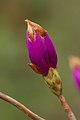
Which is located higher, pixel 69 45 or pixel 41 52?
pixel 41 52

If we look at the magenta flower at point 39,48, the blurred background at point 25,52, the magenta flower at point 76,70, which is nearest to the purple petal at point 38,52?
the magenta flower at point 39,48

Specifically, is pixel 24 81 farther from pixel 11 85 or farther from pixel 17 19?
pixel 17 19

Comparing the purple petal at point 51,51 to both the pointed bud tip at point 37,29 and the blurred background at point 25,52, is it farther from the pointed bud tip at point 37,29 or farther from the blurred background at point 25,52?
the blurred background at point 25,52

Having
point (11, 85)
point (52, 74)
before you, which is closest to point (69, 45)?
point (11, 85)

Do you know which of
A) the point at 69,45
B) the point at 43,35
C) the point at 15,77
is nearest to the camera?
the point at 43,35

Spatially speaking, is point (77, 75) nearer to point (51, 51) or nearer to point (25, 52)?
point (51, 51)

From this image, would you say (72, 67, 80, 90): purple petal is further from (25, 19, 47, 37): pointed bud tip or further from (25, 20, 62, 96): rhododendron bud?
(25, 19, 47, 37): pointed bud tip
